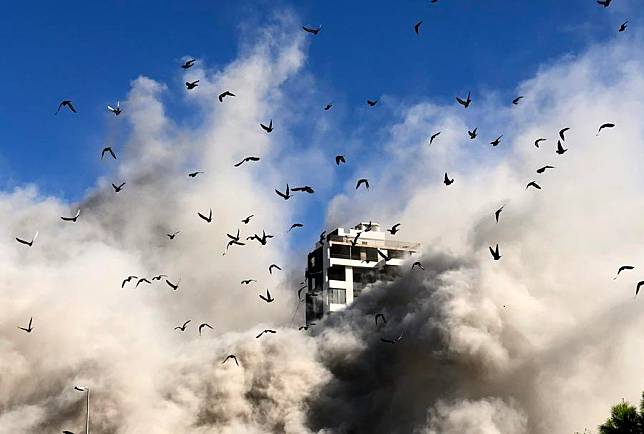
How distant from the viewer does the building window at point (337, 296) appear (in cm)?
11056

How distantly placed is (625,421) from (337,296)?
72.5 meters

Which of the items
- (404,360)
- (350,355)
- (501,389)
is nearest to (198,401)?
(350,355)

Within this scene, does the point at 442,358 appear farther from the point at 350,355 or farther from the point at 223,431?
the point at 223,431

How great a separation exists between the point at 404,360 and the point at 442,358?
7.93 meters

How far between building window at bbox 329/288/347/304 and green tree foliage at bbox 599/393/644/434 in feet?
233

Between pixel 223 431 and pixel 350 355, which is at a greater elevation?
pixel 350 355

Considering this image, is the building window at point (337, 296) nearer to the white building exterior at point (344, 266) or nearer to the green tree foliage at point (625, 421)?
the white building exterior at point (344, 266)

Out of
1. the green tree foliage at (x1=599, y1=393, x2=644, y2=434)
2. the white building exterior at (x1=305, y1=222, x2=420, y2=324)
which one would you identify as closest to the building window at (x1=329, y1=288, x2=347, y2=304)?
the white building exterior at (x1=305, y1=222, x2=420, y2=324)

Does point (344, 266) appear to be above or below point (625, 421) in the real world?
above

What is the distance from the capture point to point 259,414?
3334 inches

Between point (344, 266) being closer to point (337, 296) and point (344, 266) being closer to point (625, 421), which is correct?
point (337, 296)

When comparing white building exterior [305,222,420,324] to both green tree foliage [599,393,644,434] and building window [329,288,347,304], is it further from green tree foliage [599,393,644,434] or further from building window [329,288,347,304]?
green tree foliage [599,393,644,434]

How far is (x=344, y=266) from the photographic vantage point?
112000 mm

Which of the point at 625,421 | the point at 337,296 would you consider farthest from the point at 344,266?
the point at 625,421
